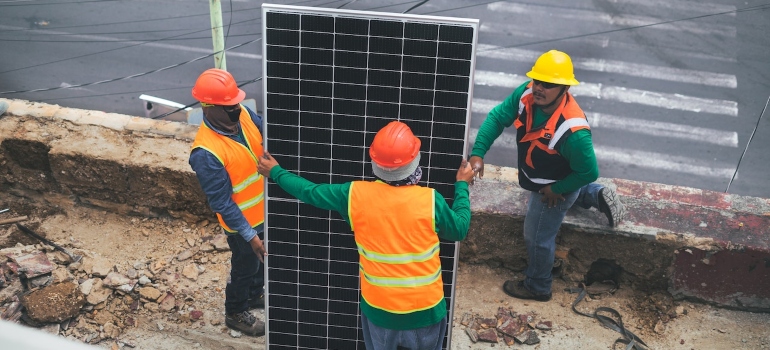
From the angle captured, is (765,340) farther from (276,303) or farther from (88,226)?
(88,226)

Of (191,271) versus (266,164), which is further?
(191,271)

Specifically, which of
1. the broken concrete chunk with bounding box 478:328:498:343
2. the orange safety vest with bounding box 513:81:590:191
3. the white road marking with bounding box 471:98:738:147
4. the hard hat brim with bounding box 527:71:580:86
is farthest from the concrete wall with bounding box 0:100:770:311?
the white road marking with bounding box 471:98:738:147

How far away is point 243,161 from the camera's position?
5.70 m

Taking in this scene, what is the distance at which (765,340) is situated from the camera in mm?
6711

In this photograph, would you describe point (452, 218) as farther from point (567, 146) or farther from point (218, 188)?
point (218, 188)

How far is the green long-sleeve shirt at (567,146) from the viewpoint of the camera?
19.2ft

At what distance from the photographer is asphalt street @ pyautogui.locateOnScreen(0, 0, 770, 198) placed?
1157cm

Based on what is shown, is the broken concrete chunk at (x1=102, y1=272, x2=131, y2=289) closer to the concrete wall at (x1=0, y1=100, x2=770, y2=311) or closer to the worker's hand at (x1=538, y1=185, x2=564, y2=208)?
the concrete wall at (x1=0, y1=100, x2=770, y2=311)

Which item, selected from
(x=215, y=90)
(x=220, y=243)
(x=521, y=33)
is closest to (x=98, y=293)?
(x=220, y=243)

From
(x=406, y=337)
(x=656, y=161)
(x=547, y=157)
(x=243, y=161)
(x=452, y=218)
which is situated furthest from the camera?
(x=656, y=161)

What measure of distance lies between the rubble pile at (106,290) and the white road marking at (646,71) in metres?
7.23

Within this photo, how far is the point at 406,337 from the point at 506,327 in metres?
1.85

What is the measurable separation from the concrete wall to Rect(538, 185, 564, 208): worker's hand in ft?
2.08

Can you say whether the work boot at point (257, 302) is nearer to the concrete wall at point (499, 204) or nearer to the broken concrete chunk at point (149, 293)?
the broken concrete chunk at point (149, 293)
